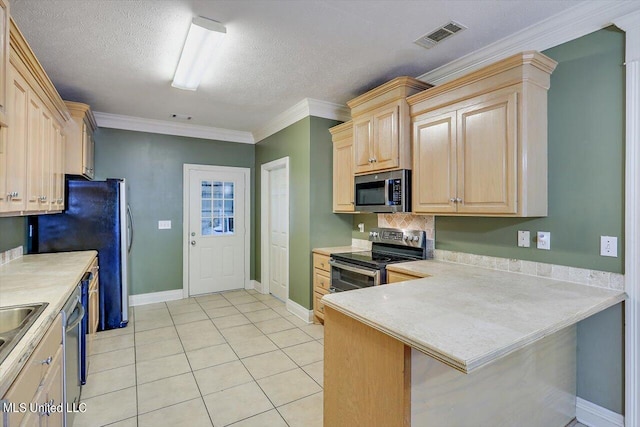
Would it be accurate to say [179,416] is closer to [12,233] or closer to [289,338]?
[289,338]

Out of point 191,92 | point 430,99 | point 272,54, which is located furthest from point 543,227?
point 191,92

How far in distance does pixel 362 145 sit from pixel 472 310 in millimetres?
2124

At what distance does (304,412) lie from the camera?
7.22 feet

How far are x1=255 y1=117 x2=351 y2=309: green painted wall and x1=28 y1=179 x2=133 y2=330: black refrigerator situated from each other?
6.35 feet

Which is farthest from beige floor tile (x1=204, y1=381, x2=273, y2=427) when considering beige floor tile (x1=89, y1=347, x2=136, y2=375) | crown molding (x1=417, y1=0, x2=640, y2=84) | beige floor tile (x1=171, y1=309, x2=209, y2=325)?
crown molding (x1=417, y1=0, x2=640, y2=84)

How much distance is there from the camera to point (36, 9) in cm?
204

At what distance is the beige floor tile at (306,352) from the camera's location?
2.94 meters

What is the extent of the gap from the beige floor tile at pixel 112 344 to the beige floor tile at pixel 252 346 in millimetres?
1046

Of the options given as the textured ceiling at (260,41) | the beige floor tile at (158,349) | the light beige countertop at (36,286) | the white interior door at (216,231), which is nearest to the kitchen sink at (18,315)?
the light beige countertop at (36,286)

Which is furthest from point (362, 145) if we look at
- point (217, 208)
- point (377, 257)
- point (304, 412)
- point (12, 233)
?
point (12, 233)

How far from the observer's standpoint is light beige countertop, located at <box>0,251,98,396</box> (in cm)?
109

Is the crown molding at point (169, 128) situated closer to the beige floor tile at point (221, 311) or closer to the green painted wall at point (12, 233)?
the green painted wall at point (12, 233)

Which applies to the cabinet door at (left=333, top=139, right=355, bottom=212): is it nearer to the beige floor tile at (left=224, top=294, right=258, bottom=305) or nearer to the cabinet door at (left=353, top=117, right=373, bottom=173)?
the cabinet door at (left=353, top=117, right=373, bottom=173)

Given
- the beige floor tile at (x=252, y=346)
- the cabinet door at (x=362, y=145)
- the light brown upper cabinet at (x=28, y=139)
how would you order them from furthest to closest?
the cabinet door at (x=362, y=145) → the beige floor tile at (x=252, y=346) → the light brown upper cabinet at (x=28, y=139)
